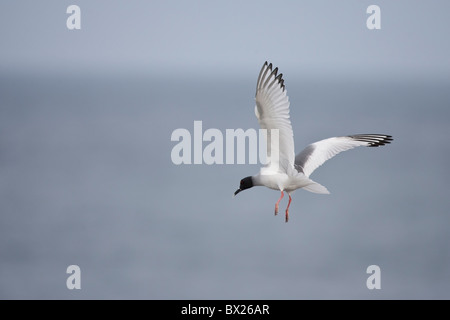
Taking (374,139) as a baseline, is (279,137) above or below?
below

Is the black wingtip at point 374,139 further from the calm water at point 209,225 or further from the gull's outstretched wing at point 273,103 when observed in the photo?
the calm water at point 209,225

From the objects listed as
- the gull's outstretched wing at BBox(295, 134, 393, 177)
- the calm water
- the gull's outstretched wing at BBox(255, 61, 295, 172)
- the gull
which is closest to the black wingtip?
the gull's outstretched wing at BBox(295, 134, 393, 177)

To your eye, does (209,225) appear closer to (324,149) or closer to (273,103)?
(324,149)

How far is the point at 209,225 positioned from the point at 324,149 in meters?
18.0

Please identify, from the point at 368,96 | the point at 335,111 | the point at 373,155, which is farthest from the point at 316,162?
the point at 368,96

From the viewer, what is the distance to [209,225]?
28.7m

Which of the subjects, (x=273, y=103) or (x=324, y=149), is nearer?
(x=273, y=103)

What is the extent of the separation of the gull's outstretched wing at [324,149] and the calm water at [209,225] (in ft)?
36.2

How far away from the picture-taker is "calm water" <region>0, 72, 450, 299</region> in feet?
76.0

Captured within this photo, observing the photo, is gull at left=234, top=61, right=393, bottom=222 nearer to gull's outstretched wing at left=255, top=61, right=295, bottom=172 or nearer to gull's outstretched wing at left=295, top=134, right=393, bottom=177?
gull's outstretched wing at left=255, top=61, right=295, bottom=172

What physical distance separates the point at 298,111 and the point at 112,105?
61.0ft

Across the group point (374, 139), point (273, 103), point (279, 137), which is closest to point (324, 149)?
point (374, 139)

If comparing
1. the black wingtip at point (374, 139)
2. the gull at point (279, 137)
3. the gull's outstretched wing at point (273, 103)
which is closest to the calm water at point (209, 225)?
the black wingtip at point (374, 139)

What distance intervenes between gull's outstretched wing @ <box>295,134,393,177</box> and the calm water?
36.2 feet
